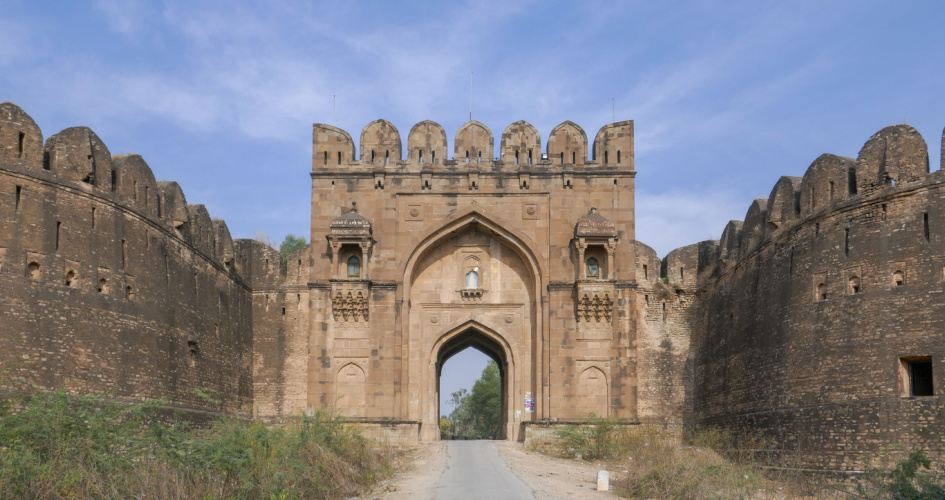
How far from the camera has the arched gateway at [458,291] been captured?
23.3 meters

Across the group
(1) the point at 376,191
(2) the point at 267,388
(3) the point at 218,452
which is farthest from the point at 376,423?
(3) the point at 218,452

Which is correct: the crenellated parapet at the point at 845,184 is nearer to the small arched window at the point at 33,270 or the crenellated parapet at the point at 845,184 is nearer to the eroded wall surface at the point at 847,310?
the eroded wall surface at the point at 847,310

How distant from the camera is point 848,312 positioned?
17984 mm

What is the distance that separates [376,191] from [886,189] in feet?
36.9

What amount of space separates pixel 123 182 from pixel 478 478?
8.81 m

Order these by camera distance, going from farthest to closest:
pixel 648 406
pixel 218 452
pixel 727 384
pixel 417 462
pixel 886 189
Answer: pixel 648 406 → pixel 727 384 → pixel 417 462 → pixel 886 189 → pixel 218 452

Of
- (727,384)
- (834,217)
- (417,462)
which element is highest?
(834,217)

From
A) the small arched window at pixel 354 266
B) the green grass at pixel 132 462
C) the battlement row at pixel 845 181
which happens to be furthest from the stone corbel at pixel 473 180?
the green grass at pixel 132 462

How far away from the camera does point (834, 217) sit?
18688 mm

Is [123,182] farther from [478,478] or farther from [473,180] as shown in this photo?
[478,478]

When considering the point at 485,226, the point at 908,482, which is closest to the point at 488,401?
the point at 485,226

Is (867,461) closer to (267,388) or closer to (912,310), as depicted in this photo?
(912,310)

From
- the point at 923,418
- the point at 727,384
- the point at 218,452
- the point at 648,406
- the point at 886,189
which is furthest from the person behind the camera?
the point at 648,406

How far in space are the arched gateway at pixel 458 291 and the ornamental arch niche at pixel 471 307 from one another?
0.03 metres
